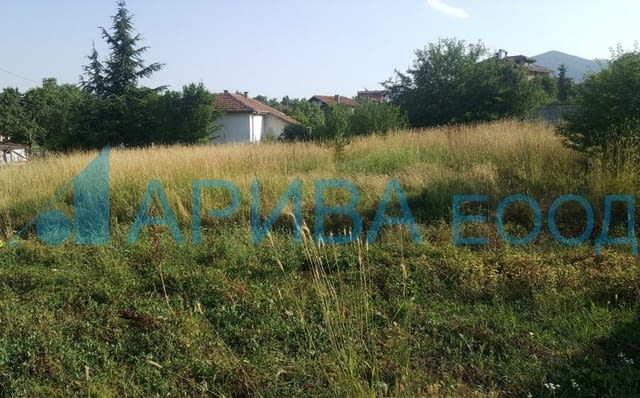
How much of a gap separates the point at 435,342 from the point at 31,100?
6221 cm

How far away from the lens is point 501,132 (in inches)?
407

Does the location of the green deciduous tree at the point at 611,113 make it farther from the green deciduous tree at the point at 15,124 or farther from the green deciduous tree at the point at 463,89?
the green deciduous tree at the point at 15,124

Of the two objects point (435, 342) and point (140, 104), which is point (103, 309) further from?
point (140, 104)

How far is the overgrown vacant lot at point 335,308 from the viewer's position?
108 inches

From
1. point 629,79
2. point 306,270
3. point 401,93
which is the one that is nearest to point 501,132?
point 629,79

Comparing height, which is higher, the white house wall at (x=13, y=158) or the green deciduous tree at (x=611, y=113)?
the green deciduous tree at (x=611, y=113)

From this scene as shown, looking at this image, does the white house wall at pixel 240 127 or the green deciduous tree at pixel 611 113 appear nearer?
the green deciduous tree at pixel 611 113

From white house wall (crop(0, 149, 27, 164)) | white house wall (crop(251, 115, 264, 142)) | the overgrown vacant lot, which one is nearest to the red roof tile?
white house wall (crop(251, 115, 264, 142))

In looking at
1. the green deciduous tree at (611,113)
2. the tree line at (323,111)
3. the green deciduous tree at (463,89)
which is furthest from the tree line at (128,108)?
the green deciduous tree at (611,113)

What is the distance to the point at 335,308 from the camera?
3275 mm

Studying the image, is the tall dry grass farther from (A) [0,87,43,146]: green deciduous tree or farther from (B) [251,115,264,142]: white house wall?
(A) [0,87,43,146]: green deciduous tree

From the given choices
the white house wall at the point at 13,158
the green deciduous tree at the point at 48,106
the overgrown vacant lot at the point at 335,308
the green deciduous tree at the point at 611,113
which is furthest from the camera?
the green deciduous tree at the point at 48,106

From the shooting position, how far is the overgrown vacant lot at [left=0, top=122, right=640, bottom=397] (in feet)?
9.03

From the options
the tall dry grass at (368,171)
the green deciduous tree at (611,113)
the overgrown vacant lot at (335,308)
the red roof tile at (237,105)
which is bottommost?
the overgrown vacant lot at (335,308)
